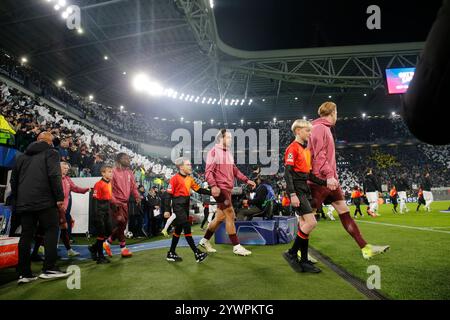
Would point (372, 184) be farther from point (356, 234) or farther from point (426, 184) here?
point (356, 234)

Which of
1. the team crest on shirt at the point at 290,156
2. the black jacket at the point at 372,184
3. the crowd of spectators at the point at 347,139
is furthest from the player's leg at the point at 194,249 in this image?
the crowd of spectators at the point at 347,139

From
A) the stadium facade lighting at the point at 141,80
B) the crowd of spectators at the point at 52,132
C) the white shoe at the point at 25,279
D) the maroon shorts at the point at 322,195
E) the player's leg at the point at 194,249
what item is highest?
the stadium facade lighting at the point at 141,80

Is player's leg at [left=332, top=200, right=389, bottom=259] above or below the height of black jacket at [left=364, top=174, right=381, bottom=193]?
below

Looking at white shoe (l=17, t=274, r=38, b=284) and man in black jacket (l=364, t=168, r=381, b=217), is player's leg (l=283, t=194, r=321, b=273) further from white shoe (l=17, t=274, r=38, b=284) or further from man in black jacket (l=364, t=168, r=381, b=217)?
man in black jacket (l=364, t=168, r=381, b=217)

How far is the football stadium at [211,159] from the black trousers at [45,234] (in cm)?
2

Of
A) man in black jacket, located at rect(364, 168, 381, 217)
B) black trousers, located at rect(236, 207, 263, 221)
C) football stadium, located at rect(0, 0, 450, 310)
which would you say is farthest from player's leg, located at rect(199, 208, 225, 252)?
man in black jacket, located at rect(364, 168, 381, 217)

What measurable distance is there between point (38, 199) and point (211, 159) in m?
2.87

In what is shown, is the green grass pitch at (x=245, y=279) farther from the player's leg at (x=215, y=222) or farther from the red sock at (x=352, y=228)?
the player's leg at (x=215, y=222)

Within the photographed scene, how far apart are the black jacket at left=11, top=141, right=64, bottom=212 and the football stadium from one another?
0.02 metres

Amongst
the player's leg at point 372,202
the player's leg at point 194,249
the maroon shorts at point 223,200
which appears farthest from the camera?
the player's leg at point 372,202

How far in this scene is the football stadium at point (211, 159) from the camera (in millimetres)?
3348

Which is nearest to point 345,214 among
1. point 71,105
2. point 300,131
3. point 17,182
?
point 300,131

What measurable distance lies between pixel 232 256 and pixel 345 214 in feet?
7.28

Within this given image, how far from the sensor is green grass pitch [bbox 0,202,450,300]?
2.90 m
